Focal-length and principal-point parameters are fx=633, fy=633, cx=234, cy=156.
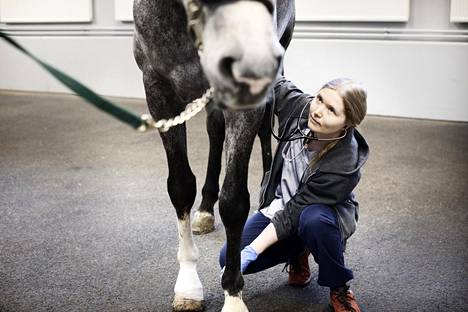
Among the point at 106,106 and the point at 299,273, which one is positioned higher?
the point at 106,106

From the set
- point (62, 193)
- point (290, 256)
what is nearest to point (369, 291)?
point (290, 256)

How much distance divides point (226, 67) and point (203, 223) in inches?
61.3

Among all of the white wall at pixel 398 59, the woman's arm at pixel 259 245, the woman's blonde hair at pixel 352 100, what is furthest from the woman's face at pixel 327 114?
the white wall at pixel 398 59

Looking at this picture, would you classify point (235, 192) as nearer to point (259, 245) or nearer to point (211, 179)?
point (259, 245)

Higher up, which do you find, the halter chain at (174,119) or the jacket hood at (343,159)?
the halter chain at (174,119)

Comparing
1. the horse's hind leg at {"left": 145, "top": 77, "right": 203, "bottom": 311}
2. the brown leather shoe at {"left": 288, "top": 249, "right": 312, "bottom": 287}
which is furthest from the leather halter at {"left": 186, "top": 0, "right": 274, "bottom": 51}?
the brown leather shoe at {"left": 288, "top": 249, "right": 312, "bottom": 287}

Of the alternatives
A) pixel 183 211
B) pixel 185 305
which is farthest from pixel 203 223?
pixel 185 305

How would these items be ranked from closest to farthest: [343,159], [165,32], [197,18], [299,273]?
1. [197,18]
2. [165,32]
3. [343,159]
4. [299,273]

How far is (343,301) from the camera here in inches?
68.1

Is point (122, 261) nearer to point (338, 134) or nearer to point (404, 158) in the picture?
point (338, 134)

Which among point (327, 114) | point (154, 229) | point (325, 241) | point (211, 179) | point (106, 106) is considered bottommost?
point (154, 229)

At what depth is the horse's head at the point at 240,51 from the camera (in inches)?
35.9

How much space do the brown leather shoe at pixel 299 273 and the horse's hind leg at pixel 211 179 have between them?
0.57m

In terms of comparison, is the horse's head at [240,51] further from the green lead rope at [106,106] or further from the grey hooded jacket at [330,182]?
the grey hooded jacket at [330,182]
